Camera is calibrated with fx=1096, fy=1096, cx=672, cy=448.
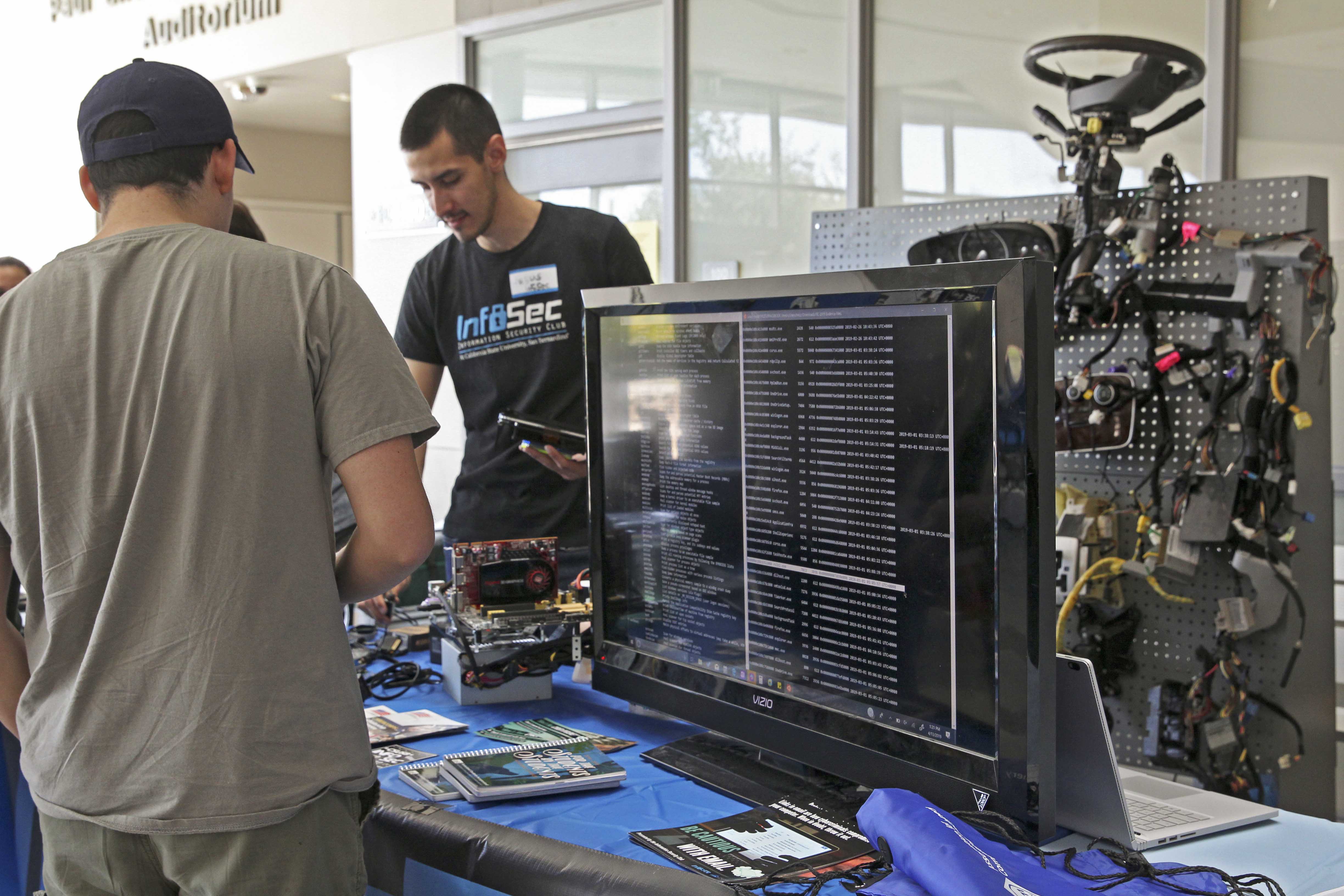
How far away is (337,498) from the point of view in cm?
206

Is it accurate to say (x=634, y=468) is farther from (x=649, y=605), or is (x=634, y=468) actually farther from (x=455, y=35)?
(x=455, y=35)

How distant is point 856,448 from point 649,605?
1.38 feet

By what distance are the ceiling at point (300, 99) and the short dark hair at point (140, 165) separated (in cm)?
594

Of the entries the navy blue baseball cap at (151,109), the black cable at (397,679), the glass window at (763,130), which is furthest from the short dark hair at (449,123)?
the glass window at (763,130)

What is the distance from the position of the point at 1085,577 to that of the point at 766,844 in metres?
1.48

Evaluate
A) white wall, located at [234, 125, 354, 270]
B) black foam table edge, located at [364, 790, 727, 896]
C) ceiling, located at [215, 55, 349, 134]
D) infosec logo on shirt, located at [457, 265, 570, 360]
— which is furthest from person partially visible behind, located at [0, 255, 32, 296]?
white wall, located at [234, 125, 354, 270]

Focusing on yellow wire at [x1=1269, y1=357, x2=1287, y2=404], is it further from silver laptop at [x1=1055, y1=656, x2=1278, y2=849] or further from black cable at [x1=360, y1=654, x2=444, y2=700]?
black cable at [x1=360, y1=654, x2=444, y2=700]

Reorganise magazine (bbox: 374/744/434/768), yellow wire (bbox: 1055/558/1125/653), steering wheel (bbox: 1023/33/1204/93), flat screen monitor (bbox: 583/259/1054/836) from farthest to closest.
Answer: yellow wire (bbox: 1055/558/1125/653), steering wheel (bbox: 1023/33/1204/93), magazine (bbox: 374/744/434/768), flat screen monitor (bbox: 583/259/1054/836)

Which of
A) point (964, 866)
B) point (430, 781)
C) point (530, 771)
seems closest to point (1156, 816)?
point (964, 866)

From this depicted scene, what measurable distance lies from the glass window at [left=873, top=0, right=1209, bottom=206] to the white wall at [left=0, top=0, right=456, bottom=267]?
3.24m

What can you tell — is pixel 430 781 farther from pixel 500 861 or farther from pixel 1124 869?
pixel 1124 869

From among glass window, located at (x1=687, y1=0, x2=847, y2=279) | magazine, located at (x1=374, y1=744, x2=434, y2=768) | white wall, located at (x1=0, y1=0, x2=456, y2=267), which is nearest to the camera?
magazine, located at (x1=374, y1=744, x2=434, y2=768)

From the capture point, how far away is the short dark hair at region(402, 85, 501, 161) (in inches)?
87.2

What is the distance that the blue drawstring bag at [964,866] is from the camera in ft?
2.94
